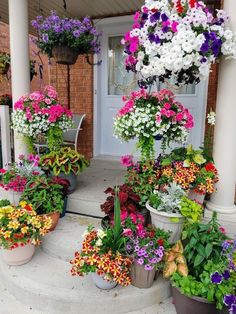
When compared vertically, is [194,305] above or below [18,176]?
below

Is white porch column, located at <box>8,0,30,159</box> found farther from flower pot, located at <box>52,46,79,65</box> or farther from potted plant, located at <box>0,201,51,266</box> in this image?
potted plant, located at <box>0,201,51,266</box>

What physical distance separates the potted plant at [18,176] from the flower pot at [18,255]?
591 millimetres

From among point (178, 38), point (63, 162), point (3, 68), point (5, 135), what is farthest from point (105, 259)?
point (3, 68)

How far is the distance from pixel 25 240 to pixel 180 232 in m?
1.13

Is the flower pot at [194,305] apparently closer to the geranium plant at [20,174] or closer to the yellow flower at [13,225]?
the yellow flower at [13,225]

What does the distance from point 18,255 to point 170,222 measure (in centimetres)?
115

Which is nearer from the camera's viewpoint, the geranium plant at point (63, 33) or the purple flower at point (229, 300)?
the purple flower at point (229, 300)

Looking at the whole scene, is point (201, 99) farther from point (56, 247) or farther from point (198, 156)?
point (56, 247)

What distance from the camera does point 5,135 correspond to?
125 inches

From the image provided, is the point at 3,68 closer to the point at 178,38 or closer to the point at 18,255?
Answer: the point at 18,255

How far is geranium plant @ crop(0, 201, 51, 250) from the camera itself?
1.89 meters

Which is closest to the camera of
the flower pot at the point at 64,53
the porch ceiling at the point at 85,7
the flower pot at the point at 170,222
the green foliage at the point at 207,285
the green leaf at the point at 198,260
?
the green foliage at the point at 207,285

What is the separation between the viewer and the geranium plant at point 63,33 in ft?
9.43

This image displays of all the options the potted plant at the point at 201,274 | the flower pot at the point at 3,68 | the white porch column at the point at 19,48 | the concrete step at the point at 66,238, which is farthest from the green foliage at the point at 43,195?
the flower pot at the point at 3,68
